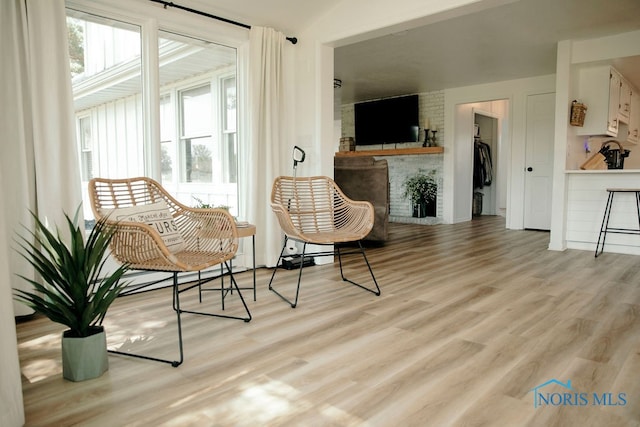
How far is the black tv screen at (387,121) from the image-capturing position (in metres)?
8.05

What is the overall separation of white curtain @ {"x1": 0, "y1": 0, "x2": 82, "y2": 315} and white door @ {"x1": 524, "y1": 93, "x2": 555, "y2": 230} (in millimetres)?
6318

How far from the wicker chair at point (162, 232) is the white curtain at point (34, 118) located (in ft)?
1.20

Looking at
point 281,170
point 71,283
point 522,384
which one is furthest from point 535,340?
point 281,170

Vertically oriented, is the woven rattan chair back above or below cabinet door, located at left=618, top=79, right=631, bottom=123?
below

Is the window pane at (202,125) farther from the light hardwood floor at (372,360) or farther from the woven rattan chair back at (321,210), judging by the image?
the light hardwood floor at (372,360)

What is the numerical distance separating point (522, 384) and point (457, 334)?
569 mm

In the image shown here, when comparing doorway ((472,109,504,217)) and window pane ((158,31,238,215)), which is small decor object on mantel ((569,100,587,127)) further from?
window pane ((158,31,238,215))

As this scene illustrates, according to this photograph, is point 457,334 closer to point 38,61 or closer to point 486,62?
point 38,61

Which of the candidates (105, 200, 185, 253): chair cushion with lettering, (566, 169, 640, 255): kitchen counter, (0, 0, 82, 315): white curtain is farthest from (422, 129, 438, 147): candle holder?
(0, 0, 82, 315): white curtain

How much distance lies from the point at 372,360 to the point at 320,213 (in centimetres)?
170

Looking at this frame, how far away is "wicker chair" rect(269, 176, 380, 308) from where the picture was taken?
10.0 feet

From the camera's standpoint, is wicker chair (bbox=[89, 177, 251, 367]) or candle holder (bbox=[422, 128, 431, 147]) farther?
candle holder (bbox=[422, 128, 431, 147])

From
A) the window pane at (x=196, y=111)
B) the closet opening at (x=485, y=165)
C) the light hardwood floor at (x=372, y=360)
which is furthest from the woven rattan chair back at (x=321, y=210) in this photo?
the closet opening at (x=485, y=165)

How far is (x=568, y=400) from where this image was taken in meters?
1.62
